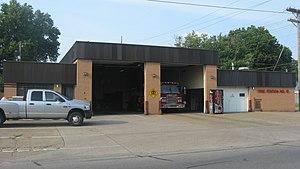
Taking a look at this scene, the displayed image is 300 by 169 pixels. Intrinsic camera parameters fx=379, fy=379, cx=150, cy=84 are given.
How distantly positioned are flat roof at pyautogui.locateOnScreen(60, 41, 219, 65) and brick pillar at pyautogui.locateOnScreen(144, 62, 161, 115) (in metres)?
0.74

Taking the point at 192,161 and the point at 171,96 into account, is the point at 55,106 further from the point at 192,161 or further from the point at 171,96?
the point at 171,96

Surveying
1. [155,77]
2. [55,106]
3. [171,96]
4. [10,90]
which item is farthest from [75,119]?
[171,96]

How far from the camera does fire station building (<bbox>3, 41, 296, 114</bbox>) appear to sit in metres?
28.8

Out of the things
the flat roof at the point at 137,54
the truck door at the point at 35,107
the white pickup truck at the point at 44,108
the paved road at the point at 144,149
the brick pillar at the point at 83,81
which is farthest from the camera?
the flat roof at the point at 137,54

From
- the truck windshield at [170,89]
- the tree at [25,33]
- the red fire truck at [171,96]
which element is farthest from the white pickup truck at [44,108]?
the tree at [25,33]

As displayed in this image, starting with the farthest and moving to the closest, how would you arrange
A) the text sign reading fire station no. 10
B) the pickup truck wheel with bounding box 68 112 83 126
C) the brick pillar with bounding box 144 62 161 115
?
the text sign reading fire station no. 10, the brick pillar with bounding box 144 62 161 115, the pickup truck wheel with bounding box 68 112 83 126

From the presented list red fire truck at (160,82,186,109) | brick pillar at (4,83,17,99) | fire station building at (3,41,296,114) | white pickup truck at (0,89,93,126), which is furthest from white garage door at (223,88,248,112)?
brick pillar at (4,83,17,99)

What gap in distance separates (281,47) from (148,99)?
56.8 meters

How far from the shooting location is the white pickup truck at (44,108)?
19.7 meters

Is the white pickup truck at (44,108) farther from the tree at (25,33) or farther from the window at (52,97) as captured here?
the tree at (25,33)

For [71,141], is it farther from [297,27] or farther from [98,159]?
[297,27]

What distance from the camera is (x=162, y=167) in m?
9.44

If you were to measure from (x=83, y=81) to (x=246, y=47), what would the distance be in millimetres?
55074

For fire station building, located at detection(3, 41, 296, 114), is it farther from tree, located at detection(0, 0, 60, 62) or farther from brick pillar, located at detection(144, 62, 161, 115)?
tree, located at detection(0, 0, 60, 62)
